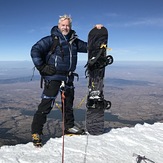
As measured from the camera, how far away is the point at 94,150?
4.93 metres

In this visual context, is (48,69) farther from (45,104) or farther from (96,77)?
(96,77)

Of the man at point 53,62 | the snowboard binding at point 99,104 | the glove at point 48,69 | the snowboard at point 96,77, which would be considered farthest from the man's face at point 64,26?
the snowboard binding at point 99,104

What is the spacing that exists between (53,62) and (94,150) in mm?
2508

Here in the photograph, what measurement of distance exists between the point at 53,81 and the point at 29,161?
206 centimetres

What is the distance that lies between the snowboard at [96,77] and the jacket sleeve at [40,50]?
1542 millimetres

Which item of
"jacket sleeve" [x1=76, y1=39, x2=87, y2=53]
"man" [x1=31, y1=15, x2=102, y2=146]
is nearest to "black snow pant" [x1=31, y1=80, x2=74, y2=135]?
"man" [x1=31, y1=15, x2=102, y2=146]

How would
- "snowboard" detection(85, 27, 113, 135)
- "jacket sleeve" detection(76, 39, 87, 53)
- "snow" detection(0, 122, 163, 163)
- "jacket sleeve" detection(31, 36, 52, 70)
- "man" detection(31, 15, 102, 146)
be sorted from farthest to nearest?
"snowboard" detection(85, 27, 113, 135), "jacket sleeve" detection(76, 39, 87, 53), "man" detection(31, 15, 102, 146), "jacket sleeve" detection(31, 36, 52, 70), "snow" detection(0, 122, 163, 163)

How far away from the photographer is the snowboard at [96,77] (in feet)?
19.6

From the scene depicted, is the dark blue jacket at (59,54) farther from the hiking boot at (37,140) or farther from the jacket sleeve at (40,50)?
the hiking boot at (37,140)

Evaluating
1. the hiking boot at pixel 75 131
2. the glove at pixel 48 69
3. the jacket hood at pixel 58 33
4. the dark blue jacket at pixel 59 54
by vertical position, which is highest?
the jacket hood at pixel 58 33

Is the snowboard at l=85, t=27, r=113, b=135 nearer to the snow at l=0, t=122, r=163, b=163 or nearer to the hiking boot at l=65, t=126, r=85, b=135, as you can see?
the hiking boot at l=65, t=126, r=85, b=135

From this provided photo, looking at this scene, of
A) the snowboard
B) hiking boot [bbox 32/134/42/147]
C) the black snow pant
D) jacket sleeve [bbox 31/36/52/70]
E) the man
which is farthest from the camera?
the snowboard

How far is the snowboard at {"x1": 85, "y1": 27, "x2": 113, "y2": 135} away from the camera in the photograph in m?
5.97

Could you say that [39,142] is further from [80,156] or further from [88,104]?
[88,104]
